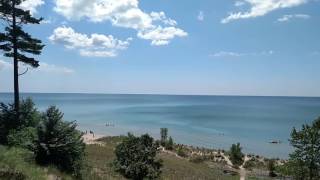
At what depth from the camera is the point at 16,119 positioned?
26.3 m

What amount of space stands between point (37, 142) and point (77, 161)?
1.94 meters

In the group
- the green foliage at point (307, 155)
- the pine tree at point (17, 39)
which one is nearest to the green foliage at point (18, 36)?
the pine tree at point (17, 39)

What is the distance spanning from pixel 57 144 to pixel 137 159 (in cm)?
716

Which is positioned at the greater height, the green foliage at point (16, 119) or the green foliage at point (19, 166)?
the green foliage at point (16, 119)

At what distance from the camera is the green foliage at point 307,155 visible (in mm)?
24578

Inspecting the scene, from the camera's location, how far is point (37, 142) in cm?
1855

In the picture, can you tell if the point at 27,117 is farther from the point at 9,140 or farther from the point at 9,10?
the point at 9,10

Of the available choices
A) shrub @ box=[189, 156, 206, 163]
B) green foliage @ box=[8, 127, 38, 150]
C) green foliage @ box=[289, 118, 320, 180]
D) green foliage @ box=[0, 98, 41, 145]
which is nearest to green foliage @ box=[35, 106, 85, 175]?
green foliage @ box=[8, 127, 38, 150]

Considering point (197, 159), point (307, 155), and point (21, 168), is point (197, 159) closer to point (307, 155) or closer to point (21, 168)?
point (307, 155)

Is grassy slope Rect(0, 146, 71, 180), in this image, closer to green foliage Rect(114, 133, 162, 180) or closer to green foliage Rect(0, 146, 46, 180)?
green foliage Rect(0, 146, 46, 180)

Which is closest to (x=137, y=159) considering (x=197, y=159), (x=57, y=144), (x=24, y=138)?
(x=24, y=138)

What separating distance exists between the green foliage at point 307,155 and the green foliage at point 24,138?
1476 centimetres

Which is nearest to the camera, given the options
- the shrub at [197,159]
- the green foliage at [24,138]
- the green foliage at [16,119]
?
the green foliage at [24,138]

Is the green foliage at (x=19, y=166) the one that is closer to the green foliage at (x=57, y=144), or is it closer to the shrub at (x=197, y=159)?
the green foliage at (x=57, y=144)
